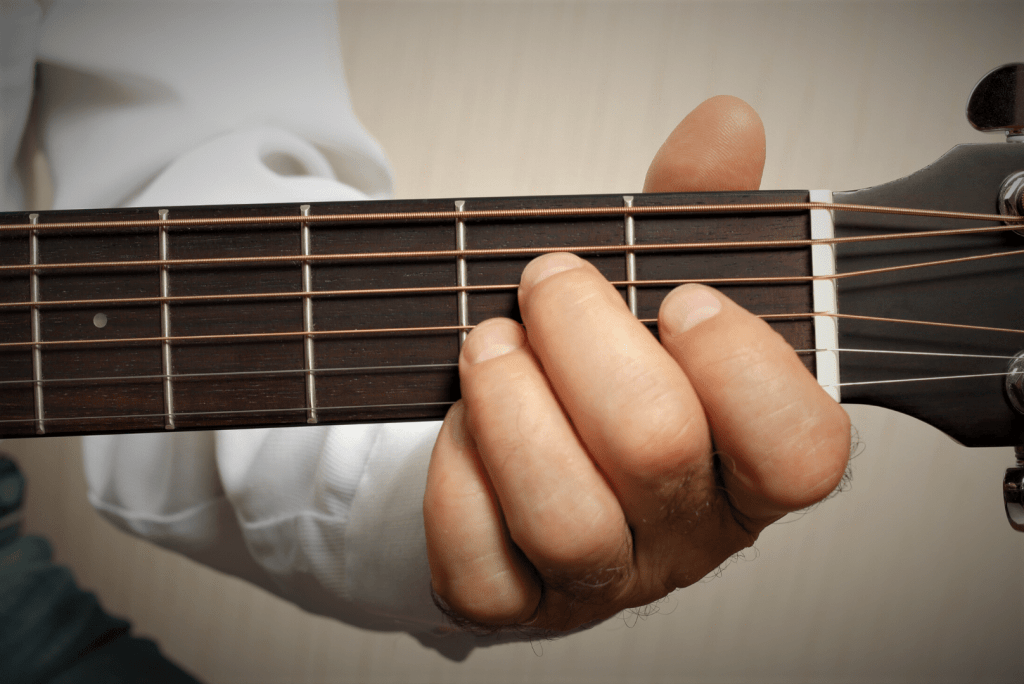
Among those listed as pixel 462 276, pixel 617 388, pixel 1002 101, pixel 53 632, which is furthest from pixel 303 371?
pixel 53 632

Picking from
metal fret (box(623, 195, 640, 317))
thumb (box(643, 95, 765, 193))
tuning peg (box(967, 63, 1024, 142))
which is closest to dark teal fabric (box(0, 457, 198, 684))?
metal fret (box(623, 195, 640, 317))

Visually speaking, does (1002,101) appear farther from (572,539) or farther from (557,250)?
(572,539)

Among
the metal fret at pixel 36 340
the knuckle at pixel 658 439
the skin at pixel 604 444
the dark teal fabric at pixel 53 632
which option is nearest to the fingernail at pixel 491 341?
the skin at pixel 604 444

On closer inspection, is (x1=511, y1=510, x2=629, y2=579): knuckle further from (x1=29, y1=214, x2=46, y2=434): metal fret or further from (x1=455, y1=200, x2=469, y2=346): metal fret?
(x1=29, y1=214, x2=46, y2=434): metal fret

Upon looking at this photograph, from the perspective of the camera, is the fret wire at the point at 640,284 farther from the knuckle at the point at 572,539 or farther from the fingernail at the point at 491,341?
the knuckle at the point at 572,539

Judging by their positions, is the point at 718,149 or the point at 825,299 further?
the point at 718,149
